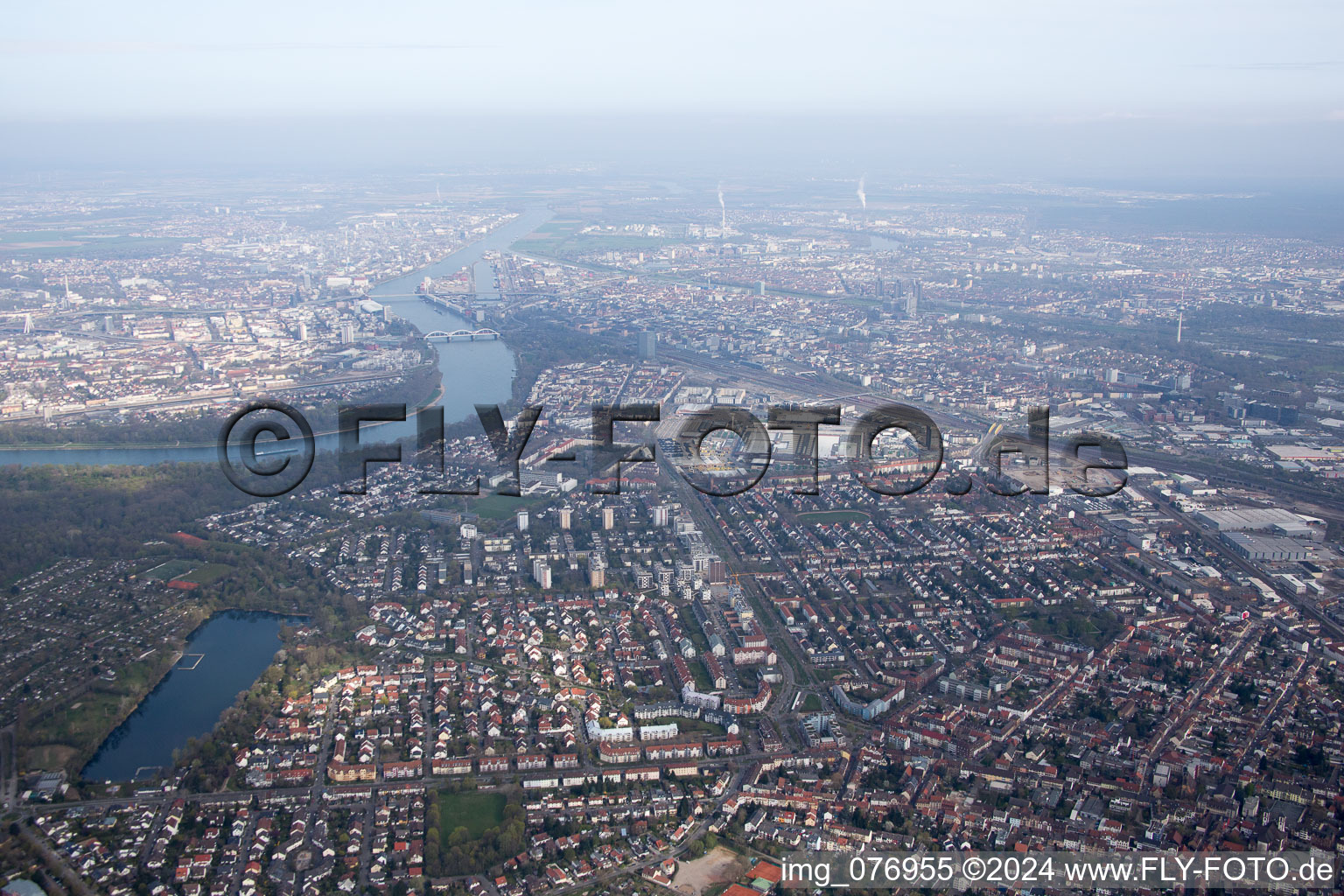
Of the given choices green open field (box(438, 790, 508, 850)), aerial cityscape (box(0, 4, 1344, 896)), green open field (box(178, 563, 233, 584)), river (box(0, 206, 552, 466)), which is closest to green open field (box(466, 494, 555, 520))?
aerial cityscape (box(0, 4, 1344, 896))

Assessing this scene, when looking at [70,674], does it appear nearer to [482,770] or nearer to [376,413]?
[482,770]

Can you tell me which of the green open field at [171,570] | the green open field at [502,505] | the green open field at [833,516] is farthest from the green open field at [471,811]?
the green open field at [833,516]

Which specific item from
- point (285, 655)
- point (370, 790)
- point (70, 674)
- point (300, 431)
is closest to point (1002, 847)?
point (370, 790)

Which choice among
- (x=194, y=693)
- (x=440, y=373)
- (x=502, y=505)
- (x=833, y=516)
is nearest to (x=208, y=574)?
(x=194, y=693)

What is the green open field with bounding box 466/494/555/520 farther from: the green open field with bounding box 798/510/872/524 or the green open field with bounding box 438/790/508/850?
the green open field with bounding box 438/790/508/850

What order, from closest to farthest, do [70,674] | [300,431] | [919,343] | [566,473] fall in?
[70,674] < [566,473] < [300,431] < [919,343]

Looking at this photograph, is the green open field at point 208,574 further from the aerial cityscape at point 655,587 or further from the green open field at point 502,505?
the green open field at point 502,505
